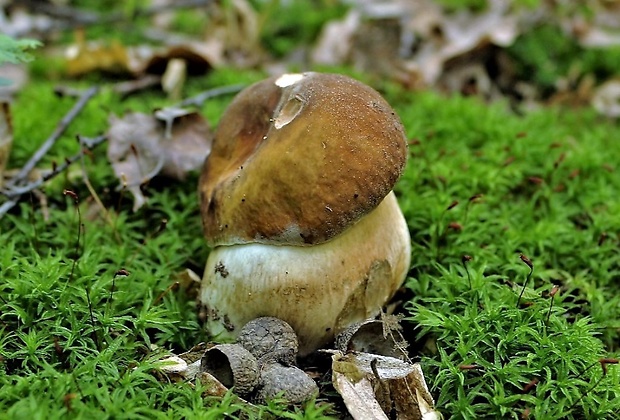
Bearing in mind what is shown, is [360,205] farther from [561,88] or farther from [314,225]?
[561,88]

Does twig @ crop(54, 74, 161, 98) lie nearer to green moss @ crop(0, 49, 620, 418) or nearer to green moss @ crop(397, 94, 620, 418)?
green moss @ crop(0, 49, 620, 418)

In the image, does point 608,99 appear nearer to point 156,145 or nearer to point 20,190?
point 156,145

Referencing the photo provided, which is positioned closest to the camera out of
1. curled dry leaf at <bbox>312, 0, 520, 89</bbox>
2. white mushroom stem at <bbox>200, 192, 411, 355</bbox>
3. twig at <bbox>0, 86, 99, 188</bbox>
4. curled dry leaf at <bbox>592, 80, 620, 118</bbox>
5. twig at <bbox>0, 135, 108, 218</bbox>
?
white mushroom stem at <bbox>200, 192, 411, 355</bbox>

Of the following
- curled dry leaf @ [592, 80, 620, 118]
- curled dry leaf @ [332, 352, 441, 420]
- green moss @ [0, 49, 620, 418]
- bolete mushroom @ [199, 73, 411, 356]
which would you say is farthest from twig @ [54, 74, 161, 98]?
curled dry leaf @ [592, 80, 620, 118]

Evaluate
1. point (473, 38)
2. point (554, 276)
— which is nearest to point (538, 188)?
point (554, 276)

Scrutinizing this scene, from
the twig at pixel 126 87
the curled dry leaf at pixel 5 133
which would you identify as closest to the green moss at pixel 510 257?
the twig at pixel 126 87

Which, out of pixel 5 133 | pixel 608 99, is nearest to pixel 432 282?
pixel 5 133

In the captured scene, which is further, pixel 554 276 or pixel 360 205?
pixel 554 276
